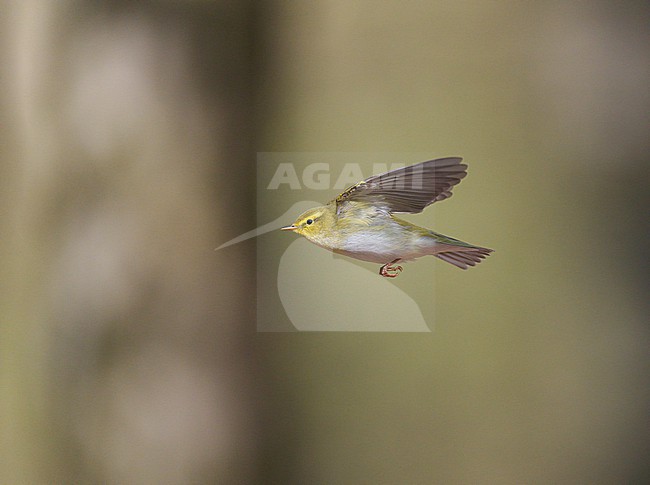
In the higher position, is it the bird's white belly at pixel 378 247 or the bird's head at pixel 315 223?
the bird's head at pixel 315 223

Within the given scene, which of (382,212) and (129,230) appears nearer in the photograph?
(382,212)

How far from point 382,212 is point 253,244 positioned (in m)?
0.15

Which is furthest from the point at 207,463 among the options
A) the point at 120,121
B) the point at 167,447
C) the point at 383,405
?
the point at 120,121

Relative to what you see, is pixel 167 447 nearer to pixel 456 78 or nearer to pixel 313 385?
pixel 313 385

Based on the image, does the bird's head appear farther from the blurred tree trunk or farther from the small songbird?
the blurred tree trunk

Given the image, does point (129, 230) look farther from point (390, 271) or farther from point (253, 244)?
point (390, 271)

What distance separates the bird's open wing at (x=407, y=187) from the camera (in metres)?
0.34

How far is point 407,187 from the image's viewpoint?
0.34 m

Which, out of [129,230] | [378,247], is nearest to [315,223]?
[378,247]

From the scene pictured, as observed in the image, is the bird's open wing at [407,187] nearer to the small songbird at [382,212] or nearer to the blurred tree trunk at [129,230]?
the small songbird at [382,212]

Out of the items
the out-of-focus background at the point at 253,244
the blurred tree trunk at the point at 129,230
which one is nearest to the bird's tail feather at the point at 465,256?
the out-of-focus background at the point at 253,244

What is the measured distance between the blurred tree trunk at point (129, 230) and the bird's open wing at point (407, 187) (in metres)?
0.14

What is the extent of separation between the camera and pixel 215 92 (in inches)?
18.4

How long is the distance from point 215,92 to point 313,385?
224 millimetres
